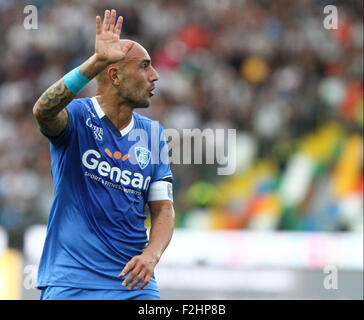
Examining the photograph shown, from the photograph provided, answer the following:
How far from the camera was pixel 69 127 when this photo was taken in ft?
16.8

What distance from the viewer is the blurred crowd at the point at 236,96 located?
11.3 m

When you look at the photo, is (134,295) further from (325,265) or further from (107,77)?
(325,265)

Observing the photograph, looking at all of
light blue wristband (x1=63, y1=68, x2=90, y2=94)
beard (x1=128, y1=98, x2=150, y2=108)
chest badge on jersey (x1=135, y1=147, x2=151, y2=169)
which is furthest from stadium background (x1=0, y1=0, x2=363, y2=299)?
light blue wristband (x1=63, y1=68, x2=90, y2=94)

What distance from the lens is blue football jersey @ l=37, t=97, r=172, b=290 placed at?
5121 millimetres

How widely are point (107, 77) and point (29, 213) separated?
17.4ft

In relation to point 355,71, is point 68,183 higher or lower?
lower

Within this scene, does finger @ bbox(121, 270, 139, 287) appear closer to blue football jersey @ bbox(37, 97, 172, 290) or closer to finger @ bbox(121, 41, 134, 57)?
blue football jersey @ bbox(37, 97, 172, 290)

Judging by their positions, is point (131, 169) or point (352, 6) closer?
point (131, 169)

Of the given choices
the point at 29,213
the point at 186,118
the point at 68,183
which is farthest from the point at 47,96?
the point at 186,118

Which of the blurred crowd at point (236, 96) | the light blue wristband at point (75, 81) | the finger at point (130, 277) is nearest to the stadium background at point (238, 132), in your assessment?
the blurred crowd at point (236, 96)

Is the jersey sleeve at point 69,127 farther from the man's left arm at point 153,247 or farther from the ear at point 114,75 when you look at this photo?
the man's left arm at point 153,247

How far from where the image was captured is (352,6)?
14961mm

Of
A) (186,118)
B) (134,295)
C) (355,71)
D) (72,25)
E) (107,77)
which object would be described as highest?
(72,25)

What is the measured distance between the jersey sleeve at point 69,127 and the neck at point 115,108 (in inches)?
9.1
